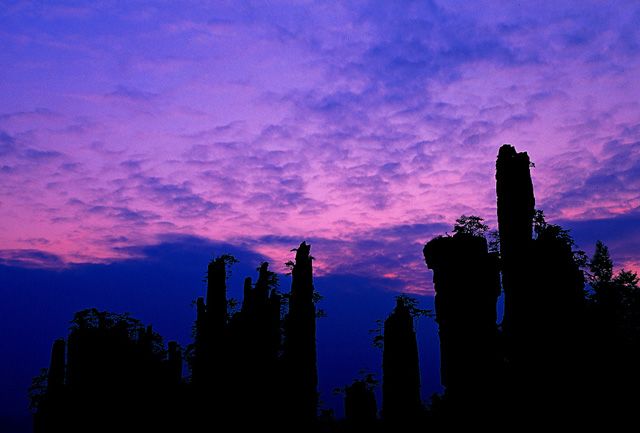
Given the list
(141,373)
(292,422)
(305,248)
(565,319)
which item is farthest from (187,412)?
(565,319)

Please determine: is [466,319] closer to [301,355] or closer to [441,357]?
[441,357]

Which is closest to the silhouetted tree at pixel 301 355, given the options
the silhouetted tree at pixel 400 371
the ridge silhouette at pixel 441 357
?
the ridge silhouette at pixel 441 357

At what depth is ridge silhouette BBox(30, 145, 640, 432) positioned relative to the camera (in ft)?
79.2

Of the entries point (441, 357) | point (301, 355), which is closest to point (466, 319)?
point (441, 357)

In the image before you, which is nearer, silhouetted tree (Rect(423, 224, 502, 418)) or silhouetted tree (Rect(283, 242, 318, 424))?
silhouetted tree (Rect(423, 224, 502, 418))

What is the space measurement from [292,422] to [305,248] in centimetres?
1257

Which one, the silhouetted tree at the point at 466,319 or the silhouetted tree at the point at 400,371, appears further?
the silhouetted tree at the point at 400,371

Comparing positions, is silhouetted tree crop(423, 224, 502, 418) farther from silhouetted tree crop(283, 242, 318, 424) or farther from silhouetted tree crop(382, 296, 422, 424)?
silhouetted tree crop(283, 242, 318, 424)

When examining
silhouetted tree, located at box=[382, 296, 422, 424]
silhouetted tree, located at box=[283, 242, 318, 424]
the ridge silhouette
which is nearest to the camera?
the ridge silhouette

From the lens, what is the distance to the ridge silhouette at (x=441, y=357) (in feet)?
79.2

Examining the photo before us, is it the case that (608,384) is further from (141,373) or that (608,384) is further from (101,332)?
(101,332)

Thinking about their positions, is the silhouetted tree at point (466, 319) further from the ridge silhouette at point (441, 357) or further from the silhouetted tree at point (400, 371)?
the silhouetted tree at point (400, 371)

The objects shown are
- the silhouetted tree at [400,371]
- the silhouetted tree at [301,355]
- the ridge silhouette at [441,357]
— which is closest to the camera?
the ridge silhouette at [441,357]

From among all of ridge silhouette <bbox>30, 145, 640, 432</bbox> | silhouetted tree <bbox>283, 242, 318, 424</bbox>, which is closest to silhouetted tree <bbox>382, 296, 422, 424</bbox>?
ridge silhouette <bbox>30, 145, 640, 432</bbox>
